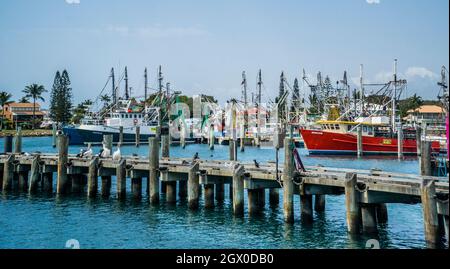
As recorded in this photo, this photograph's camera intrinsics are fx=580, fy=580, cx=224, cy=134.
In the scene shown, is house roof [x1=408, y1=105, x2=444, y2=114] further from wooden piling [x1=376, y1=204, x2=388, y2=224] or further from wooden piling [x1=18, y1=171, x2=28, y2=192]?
wooden piling [x1=376, y1=204, x2=388, y2=224]

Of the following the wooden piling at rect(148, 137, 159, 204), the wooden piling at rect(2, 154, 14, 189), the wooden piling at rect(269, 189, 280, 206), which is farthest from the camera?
the wooden piling at rect(2, 154, 14, 189)

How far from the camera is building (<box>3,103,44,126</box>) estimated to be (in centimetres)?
15391

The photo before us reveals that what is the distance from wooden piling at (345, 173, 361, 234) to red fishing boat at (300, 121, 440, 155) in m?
57.5

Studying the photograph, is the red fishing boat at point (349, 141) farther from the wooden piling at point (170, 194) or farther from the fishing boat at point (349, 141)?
the wooden piling at point (170, 194)

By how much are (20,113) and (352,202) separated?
5912 inches

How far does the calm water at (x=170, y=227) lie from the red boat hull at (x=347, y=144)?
44.4 meters

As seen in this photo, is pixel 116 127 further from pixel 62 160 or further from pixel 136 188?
pixel 136 188

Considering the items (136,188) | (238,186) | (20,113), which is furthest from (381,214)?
(20,113)

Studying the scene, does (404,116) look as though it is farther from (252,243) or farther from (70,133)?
(252,243)

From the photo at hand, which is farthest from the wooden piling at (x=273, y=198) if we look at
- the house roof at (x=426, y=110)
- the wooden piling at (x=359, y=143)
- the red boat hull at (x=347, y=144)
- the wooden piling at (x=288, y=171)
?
the house roof at (x=426, y=110)

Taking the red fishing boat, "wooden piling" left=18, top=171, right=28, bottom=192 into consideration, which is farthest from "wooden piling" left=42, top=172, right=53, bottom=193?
the red fishing boat

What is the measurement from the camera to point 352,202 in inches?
955
